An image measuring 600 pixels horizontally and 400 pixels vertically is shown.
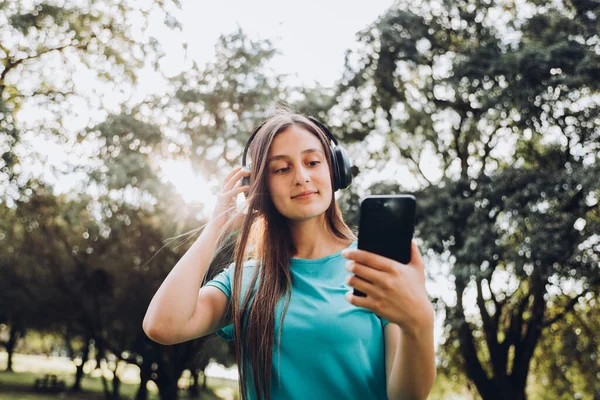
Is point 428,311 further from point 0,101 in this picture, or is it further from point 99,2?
point 99,2

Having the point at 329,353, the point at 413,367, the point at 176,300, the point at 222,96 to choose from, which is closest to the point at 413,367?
the point at 413,367

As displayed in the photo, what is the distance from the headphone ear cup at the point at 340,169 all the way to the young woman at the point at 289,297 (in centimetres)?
5

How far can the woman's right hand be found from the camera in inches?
77.3

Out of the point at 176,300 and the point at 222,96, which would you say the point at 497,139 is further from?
the point at 176,300

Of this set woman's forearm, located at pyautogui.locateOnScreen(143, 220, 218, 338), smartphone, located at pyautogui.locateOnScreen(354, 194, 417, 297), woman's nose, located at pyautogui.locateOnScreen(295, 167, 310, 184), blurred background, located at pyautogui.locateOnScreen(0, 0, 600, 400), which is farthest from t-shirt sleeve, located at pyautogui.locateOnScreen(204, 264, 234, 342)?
blurred background, located at pyautogui.locateOnScreen(0, 0, 600, 400)

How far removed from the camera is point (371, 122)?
612 inches

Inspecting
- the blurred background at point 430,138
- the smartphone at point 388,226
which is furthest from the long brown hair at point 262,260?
the blurred background at point 430,138

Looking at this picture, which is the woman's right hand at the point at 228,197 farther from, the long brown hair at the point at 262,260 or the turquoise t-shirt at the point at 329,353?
the turquoise t-shirt at the point at 329,353

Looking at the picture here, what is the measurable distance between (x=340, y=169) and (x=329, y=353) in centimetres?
83

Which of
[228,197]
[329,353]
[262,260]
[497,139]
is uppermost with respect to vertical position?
[497,139]

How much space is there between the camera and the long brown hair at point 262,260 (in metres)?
1.75

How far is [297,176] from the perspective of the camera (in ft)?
6.26

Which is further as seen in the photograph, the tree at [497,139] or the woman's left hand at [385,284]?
the tree at [497,139]

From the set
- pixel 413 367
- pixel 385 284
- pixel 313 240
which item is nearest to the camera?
pixel 385 284
